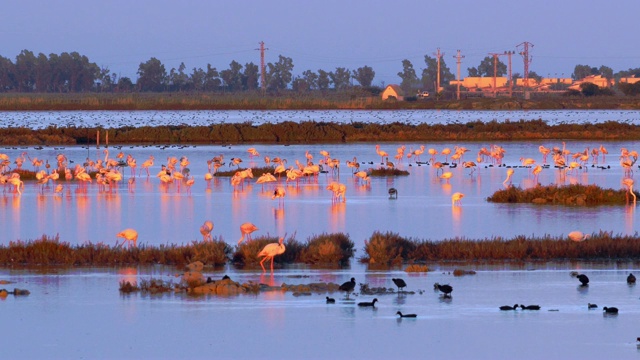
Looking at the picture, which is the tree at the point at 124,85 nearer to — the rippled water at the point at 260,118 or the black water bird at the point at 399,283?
the rippled water at the point at 260,118

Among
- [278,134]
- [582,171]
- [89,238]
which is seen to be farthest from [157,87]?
[89,238]

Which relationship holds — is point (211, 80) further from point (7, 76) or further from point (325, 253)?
point (325, 253)

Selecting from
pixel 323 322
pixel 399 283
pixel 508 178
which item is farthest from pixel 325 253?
pixel 508 178

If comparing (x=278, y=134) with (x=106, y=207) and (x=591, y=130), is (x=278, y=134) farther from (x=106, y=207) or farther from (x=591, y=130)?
(x=106, y=207)

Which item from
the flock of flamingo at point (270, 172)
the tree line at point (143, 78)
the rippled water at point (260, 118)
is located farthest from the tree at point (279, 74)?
the flock of flamingo at point (270, 172)

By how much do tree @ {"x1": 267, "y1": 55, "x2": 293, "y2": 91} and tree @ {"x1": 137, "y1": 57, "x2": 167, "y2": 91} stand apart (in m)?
17.7

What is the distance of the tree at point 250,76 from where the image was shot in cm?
18838

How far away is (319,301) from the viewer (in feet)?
41.3

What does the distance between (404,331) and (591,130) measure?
44.3 metres

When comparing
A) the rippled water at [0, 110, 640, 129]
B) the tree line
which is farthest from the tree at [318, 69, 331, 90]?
the rippled water at [0, 110, 640, 129]

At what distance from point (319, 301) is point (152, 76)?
564 ft

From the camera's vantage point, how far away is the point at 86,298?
12.8 meters

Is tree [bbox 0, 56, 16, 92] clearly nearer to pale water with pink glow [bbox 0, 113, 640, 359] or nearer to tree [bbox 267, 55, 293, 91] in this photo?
tree [bbox 267, 55, 293, 91]

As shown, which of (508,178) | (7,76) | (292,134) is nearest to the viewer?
(508,178)
